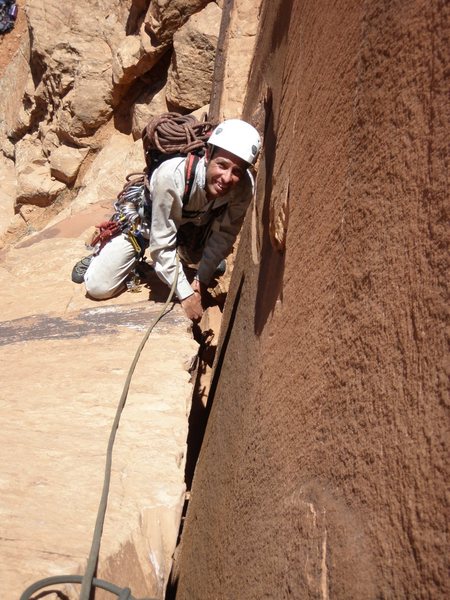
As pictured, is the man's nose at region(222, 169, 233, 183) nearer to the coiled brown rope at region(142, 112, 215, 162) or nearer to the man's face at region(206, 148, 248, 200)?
the man's face at region(206, 148, 248, 200)

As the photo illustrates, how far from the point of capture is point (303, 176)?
171 cm

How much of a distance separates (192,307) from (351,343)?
2.22 metres

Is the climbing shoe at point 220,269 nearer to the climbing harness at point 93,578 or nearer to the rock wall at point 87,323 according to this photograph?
the rock wall at point 87,323

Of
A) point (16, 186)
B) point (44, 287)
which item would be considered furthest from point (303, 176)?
point (16, 186)

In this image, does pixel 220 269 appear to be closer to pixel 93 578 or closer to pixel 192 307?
pixel 192 307

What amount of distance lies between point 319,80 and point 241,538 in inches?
49.4

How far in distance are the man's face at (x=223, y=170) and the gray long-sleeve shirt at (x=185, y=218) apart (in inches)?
2.7

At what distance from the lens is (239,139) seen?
2.84 meters

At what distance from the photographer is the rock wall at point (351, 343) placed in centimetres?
88

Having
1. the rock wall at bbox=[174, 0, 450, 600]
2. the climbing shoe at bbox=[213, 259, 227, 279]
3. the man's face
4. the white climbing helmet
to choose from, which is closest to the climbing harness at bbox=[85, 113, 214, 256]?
the man's face

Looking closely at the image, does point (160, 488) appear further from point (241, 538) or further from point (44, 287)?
point (44, 287)

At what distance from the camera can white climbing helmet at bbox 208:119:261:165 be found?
2.84 meters

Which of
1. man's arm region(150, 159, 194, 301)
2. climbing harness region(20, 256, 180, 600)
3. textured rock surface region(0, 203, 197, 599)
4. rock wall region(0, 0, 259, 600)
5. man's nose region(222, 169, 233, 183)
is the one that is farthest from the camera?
man's arm region(150, 159, 194, 301)

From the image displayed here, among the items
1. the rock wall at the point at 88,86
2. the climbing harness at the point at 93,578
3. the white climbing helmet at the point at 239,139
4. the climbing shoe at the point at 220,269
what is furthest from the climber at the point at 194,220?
the rock wall at the point at 88,86
